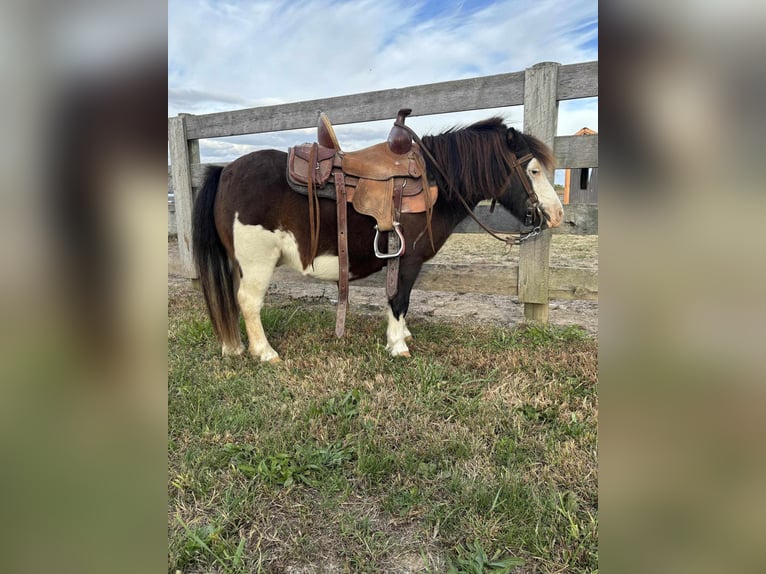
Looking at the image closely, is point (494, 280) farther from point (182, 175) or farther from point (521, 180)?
point (182, 175)

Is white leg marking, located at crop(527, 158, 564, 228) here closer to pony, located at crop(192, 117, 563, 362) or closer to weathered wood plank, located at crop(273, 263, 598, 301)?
pony, located at crop(192, 117, 563, 362)

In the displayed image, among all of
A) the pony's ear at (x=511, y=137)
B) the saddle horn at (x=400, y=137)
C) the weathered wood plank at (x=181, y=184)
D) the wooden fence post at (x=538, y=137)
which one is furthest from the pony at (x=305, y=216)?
the weathered wood plank at (x=181, y=184)

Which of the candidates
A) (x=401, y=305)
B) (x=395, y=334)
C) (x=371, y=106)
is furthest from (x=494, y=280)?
(x=371, y=106)

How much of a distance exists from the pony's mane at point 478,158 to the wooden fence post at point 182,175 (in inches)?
125

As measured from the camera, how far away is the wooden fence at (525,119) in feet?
11.3

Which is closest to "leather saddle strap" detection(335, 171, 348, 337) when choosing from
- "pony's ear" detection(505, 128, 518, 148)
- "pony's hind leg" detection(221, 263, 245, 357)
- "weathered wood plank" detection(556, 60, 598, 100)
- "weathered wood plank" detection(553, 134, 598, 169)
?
"pony's hind leg" detection(221, 263, 245, 357)

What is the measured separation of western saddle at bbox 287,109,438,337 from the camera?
295cm

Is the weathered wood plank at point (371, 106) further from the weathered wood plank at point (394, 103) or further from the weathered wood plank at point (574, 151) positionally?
the weathered wood plank at point (574, 151)
